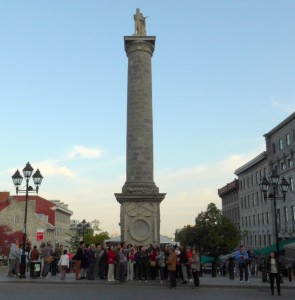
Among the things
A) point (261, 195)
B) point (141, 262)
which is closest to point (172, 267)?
point (141, 262)

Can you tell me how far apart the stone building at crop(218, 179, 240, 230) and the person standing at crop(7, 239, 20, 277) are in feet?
211

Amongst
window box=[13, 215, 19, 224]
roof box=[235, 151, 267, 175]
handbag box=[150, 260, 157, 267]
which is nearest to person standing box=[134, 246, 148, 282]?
handbag box=[150, 260, 157, 267]

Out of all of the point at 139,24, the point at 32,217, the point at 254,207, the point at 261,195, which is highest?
the point at 139,24

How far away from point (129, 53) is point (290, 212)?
3575cm

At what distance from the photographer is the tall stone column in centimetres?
2711

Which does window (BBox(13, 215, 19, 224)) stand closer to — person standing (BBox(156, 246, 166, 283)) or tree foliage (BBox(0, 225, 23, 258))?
tree foliage (BBox(0, 225, 23, 258))

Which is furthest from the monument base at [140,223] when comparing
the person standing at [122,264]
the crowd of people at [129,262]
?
the person standing at [122,264]

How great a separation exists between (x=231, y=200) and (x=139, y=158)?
2489 inches

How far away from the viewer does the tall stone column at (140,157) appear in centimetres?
2711

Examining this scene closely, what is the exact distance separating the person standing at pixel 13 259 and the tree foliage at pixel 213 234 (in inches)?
1597

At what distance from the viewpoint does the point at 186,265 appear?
21000 millimetres

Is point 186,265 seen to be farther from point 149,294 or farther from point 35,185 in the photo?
point 35,185

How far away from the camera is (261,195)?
69562 millimetres

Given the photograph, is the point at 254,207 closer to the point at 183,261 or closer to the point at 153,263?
the point at 153,263
